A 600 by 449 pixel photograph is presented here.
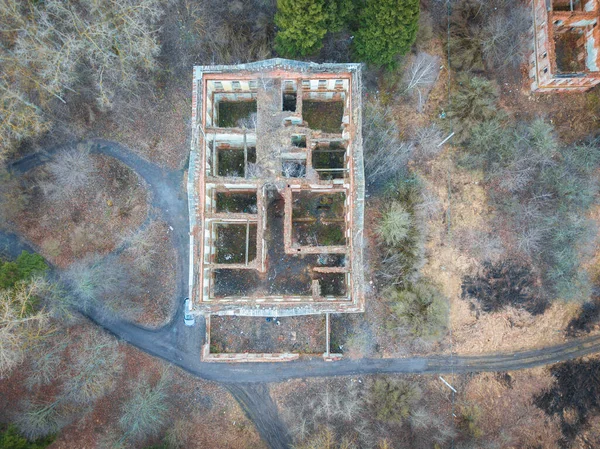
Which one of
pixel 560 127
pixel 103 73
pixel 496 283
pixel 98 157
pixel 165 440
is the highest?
pixel 103 73

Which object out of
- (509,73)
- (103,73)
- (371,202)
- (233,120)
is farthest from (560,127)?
(103,73)

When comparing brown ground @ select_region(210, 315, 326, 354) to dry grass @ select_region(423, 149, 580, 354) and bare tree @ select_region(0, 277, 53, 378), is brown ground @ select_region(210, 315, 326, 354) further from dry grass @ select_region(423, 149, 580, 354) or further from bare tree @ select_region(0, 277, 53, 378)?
bare tree @ select_region(0, 277, 53, 378)

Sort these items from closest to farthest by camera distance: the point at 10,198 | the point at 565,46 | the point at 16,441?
the point at 16,441 < the point at 10,198 < the point at 565,46

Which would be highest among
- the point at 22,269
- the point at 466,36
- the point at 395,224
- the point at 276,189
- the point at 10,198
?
the point at 466,36

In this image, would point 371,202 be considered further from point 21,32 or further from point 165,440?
point 21,32

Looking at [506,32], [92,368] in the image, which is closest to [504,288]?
[506,32]

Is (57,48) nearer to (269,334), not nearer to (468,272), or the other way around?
(269,334)

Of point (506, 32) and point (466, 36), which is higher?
point (506, 32)
